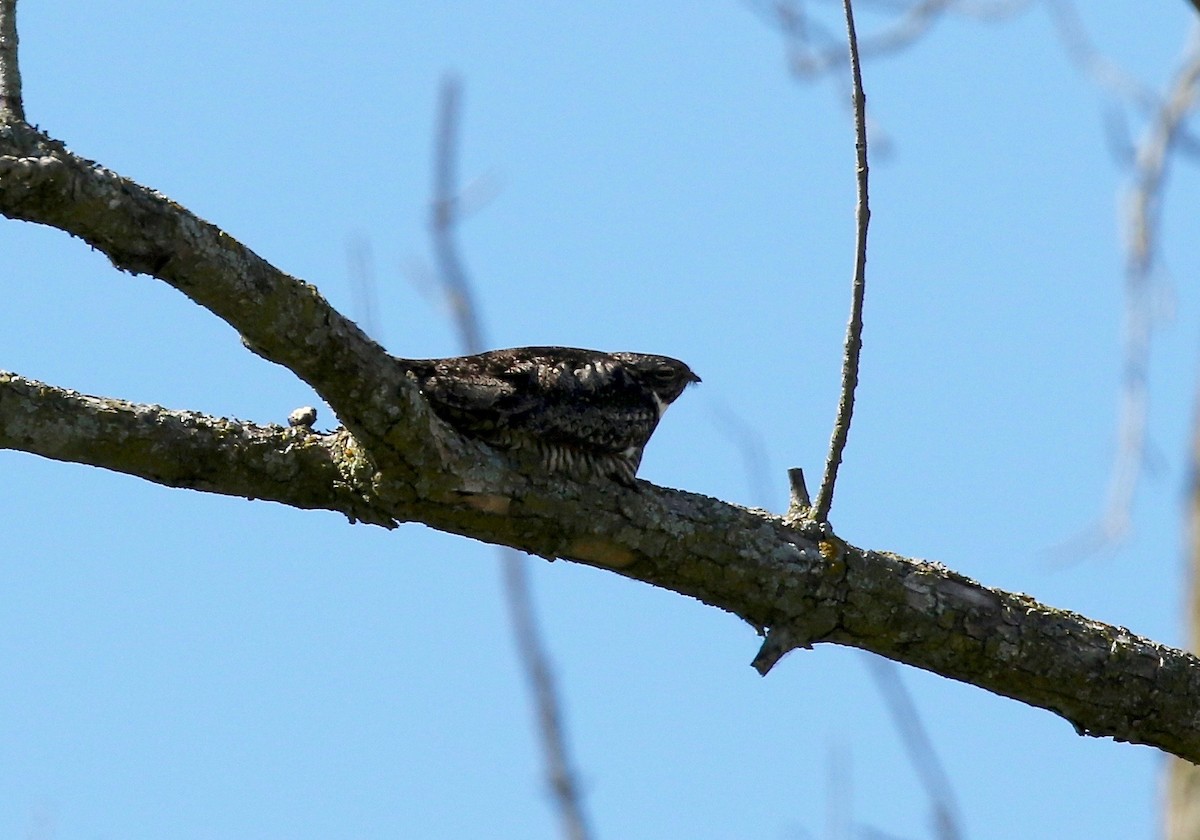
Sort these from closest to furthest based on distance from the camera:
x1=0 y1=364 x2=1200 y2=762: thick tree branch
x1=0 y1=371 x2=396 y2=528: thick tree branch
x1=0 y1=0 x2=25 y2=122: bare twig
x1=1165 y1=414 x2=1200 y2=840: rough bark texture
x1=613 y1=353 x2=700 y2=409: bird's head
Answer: x1=0 y1=0 x2=25 y2=122: bare twig → x1=0 y1=371 x2=396 y2=528: thick tree branch → x1=0 y1=364 x2=1200 y2=762: thick tree branch → x1=613 y1=353 x2=700 y2=409: bird's head → x1=1165 y1=414 x2=1200 y2=840: rough bark texture

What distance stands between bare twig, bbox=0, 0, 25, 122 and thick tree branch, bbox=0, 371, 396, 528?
789mm

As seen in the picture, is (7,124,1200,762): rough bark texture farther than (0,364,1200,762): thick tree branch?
No

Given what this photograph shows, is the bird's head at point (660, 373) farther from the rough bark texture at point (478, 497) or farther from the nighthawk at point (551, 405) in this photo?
the rough bark texture at point (478, 497)

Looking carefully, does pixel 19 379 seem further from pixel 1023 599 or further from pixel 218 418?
pixel 1023 599

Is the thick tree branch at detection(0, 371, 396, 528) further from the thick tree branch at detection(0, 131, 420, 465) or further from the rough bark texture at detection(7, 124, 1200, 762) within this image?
the thick tree branch at detection(0, 131, 420, 465)

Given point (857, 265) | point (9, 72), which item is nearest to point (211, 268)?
point (9, 72)

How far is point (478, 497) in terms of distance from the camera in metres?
4.07

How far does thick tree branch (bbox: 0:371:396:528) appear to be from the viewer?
12.3 ft

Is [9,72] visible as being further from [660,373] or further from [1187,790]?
[1187,790]

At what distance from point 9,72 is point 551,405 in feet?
5.76

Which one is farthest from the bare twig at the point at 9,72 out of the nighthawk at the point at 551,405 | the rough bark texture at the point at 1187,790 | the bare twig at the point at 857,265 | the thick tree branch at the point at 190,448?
the rough bark texture at the point at 1187,790

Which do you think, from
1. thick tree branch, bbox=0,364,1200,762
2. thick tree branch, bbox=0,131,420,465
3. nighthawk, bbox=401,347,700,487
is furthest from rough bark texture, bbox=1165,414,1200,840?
thick tree branch, bbox=0,131,420,465

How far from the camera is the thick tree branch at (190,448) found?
375cm

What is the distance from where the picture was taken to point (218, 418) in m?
4.07
